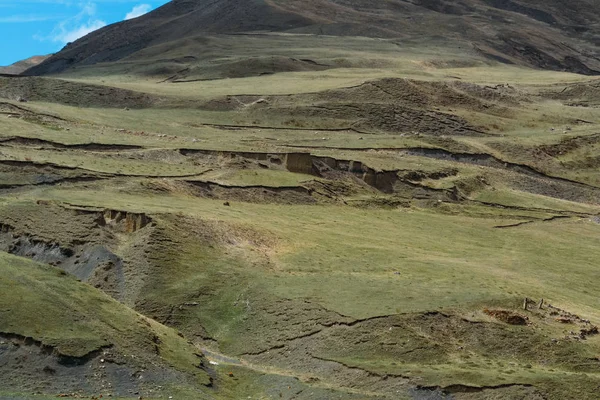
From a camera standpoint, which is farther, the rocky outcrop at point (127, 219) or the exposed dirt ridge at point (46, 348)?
the rocky outcrop at point (127, 219)

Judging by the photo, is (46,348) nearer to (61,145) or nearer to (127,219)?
(127,219)

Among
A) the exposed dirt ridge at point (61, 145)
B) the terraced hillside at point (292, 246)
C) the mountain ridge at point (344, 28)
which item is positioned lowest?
the terraced hillside at point (292, 246)

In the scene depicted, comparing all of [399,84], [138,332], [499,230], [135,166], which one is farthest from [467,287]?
[399,84]

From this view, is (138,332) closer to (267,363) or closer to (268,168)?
(267,363)

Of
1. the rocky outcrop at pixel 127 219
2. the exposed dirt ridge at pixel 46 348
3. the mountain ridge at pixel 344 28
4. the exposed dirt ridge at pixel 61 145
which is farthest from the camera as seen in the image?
the mountain ridge at pixel 344 28

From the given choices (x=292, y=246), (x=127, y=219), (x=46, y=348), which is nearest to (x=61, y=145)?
(x=127, y=219)

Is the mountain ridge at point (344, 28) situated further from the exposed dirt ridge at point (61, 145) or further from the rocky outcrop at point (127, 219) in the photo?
the rocky outcrop at point (127, 219)

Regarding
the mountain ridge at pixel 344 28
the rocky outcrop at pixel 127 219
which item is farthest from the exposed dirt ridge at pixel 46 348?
the mountain ridge at pixel 344 28

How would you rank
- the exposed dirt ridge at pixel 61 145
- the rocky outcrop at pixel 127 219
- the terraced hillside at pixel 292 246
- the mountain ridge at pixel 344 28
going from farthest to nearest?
the mountain ridge at pixel 344 28
the exposed dirt ridge at pixel 61 145
the rocky outcrop at pixel 127 219
the terraced hillside at pixel 292 246

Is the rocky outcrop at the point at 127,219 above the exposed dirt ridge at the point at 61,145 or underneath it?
underneath
